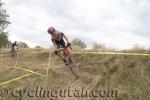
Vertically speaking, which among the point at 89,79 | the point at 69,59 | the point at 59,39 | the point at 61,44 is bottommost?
the point at 89,79

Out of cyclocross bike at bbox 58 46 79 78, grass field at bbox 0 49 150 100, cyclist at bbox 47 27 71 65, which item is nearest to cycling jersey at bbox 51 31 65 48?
cyclist at bbox 47 27 71 65

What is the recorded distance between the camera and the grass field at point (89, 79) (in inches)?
499

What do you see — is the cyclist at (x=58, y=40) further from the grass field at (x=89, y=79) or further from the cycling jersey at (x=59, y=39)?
the grass field at (x=89, y=79)

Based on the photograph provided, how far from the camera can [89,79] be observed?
1457cm

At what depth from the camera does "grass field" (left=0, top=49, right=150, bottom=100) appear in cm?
1266

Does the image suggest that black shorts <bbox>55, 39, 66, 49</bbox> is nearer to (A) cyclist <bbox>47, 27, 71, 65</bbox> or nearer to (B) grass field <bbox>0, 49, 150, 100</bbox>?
(A) cyclist <bbox>47, 27, 71, 65</bbox>

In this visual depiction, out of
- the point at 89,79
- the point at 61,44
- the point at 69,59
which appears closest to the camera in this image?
the point at 89,79

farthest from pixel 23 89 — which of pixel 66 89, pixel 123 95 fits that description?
pixel 123 95

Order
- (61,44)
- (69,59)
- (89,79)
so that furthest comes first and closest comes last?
(61,44)
(69,59)
(89,79)

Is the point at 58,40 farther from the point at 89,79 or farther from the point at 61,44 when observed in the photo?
the point at 89,79

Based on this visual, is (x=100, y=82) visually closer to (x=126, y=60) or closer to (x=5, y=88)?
(x=126, y=60)

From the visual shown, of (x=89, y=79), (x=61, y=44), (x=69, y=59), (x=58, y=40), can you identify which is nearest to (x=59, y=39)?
(x=58, y=40)

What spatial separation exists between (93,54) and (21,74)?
3644 millimetres

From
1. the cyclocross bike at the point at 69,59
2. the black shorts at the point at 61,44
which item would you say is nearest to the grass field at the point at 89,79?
the cyclocross bike at the point at 69,59
